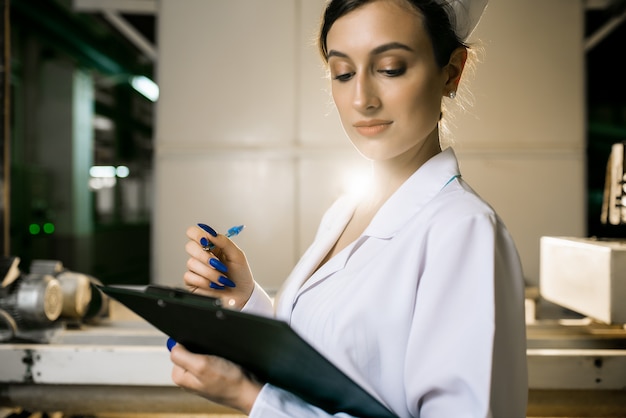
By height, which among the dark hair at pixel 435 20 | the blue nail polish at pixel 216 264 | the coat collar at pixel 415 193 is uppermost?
the dark hair at pixel 435 20

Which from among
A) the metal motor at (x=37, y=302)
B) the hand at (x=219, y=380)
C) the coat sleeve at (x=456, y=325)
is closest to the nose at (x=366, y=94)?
the coat sleeve at (x=456, y=325)

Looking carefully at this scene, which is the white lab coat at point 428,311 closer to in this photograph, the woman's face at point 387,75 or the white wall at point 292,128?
the woman's face at point 387,75

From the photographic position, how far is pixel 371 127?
85cm

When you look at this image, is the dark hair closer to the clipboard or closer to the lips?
the lips

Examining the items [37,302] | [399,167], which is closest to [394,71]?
[399,167]

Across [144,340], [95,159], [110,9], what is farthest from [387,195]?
[95,159]

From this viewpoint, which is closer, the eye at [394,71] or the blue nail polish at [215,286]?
the eye at [394,71]

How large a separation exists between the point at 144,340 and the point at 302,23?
2.24 metres

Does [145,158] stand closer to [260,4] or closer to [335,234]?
[260,4]

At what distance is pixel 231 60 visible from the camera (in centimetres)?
321

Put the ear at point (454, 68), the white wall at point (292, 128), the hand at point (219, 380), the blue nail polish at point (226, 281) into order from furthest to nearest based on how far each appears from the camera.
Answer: the white wall at point (292, 128)
the blue nail polish at point (226, 281)
the ear at point (454, 68)
the hand at point (219, 380)

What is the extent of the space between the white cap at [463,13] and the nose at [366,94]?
186 mm

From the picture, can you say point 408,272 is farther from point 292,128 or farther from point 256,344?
point 292,128

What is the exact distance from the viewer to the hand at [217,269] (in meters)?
0.97
